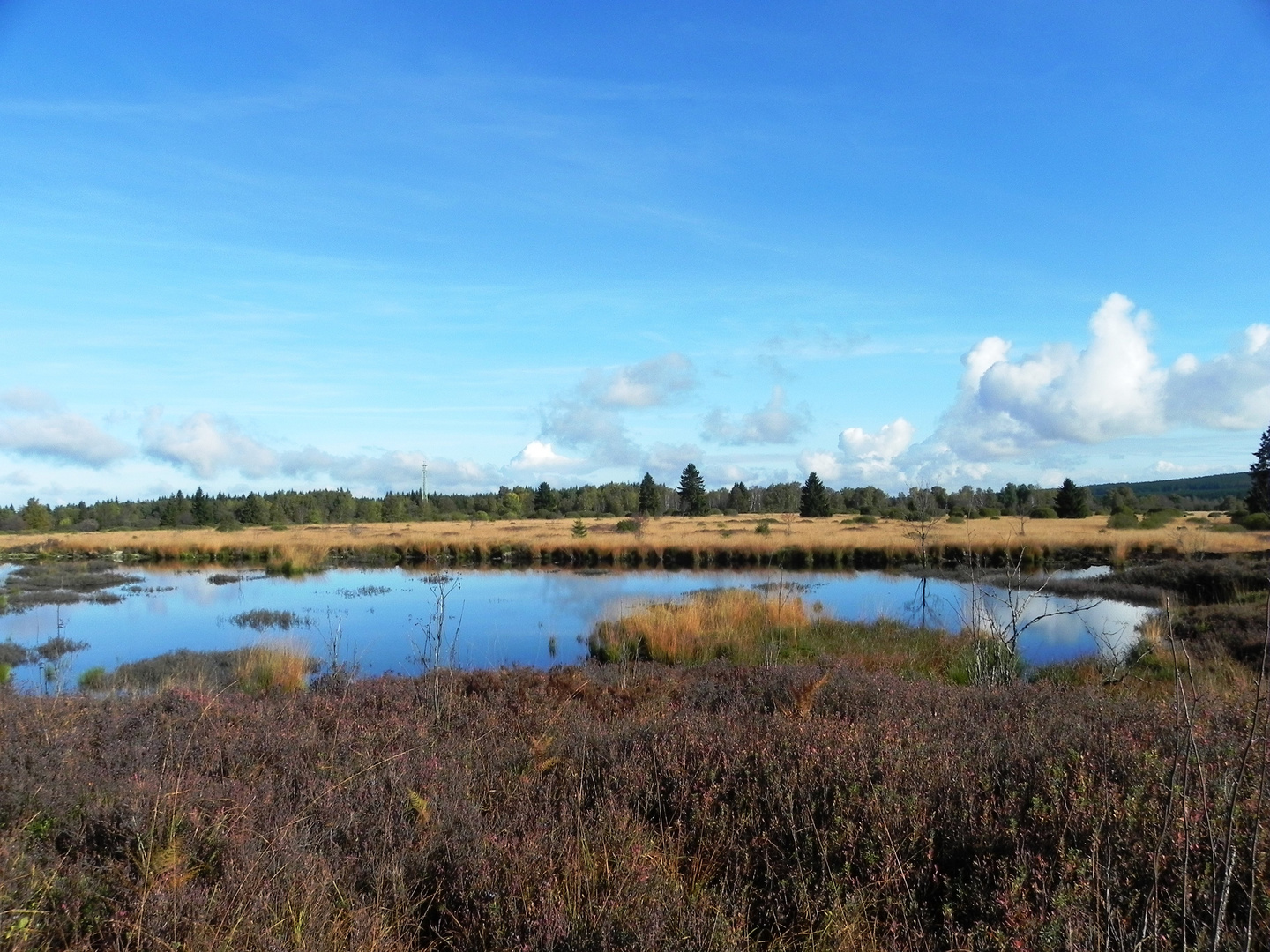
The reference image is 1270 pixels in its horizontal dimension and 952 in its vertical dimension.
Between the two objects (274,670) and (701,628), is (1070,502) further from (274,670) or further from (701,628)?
(274,670)

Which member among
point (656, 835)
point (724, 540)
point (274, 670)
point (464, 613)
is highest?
point (656, 835)

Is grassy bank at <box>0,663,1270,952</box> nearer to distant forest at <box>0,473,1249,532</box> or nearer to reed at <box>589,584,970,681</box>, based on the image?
reed at <box>589,584,970,681</box>

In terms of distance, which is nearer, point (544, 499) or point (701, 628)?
point (701, 628)

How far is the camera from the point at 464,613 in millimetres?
21406

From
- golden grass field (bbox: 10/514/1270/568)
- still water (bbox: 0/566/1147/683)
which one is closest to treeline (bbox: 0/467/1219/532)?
golden grass field (bbox: 10/514/1270/568)

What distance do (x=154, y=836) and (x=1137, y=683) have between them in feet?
29.0

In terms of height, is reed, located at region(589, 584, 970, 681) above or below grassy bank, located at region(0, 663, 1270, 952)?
below

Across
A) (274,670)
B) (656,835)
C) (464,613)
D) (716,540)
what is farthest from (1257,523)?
(656,835)

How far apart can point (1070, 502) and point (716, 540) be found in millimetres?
30829

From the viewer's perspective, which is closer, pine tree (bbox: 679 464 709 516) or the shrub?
the shrub

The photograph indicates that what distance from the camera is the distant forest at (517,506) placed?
67500mm

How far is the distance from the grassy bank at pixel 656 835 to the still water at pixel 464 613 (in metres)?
5.19

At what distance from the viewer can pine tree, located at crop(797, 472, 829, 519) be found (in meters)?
68.9

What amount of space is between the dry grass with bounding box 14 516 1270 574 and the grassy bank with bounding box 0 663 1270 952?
25365 mm
